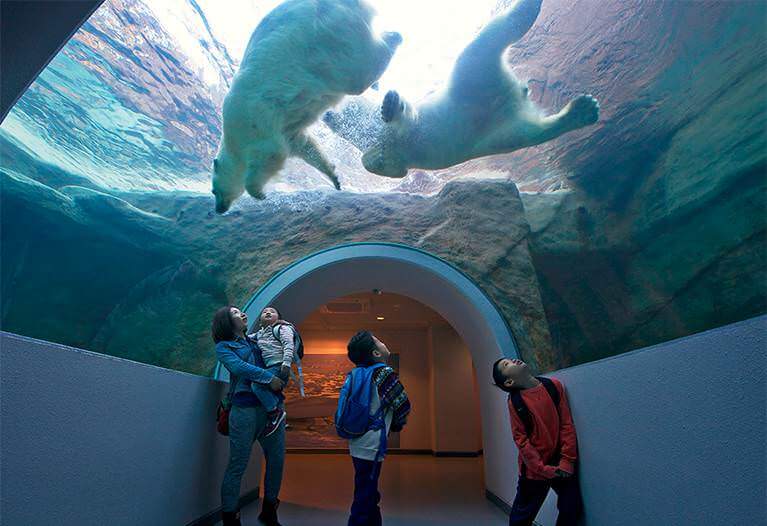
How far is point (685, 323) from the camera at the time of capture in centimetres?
580

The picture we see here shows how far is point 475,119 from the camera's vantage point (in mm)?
4352

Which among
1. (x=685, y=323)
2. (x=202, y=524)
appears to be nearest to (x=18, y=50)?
(x=202, y=524)

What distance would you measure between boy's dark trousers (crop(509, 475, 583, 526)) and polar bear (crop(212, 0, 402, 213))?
334 cm

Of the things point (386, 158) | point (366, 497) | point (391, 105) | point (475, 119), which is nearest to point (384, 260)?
point (386, 158)

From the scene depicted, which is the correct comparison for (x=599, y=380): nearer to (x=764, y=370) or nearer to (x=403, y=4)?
(x=764, y=370)

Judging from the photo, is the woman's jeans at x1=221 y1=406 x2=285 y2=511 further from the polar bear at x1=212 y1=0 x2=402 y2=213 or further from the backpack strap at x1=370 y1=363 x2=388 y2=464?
the polar bear at x1=212 y1=0 x2=402 y2=213

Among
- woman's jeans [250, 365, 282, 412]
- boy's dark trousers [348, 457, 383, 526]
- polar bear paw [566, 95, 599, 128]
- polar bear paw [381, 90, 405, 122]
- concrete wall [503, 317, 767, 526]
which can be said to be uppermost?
polar bear paw [566, 95, 599, 128]

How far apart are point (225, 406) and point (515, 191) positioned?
4.52m

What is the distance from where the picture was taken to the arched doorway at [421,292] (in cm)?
464

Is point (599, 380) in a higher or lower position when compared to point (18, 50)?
lower

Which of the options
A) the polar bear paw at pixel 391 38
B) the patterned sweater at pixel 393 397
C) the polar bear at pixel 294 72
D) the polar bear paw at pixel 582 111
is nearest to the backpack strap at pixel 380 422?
the patterned sweater at pixel 393 397

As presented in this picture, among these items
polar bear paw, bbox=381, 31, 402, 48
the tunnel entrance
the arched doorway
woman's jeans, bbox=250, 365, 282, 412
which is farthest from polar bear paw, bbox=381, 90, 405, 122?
the tunnel entrance

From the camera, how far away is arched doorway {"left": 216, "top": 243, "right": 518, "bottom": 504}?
4.64 metres

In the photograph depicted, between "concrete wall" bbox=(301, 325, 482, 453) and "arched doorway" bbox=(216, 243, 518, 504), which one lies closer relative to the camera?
"arched doorway" bbox=(216, 243, 518, 504)
